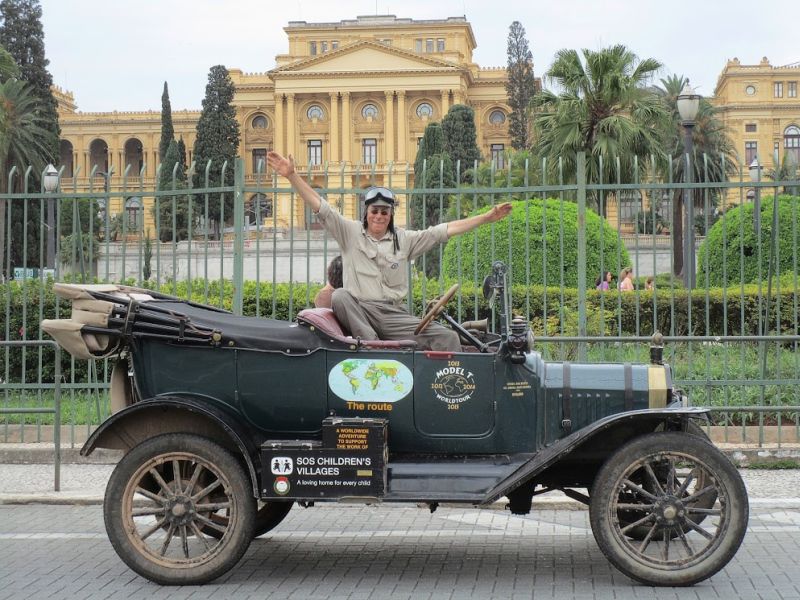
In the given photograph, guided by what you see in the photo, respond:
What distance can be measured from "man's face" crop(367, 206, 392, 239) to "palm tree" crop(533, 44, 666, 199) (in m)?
22.6

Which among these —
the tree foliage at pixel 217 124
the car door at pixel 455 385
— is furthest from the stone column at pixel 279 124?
the car door at pixel 455 385

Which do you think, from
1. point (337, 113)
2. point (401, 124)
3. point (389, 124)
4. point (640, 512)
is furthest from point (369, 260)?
point (337, 113)

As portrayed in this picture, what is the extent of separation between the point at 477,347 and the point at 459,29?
105636 millimetres

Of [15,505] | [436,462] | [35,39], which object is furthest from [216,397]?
[35,39]

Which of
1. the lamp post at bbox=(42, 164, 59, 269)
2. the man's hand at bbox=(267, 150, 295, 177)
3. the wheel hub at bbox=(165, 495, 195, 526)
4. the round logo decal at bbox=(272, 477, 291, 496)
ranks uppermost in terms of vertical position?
the lamp post at bbox=(42, 164, 59, 269)

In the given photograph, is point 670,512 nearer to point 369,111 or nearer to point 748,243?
point 748,243

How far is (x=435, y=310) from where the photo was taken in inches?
234

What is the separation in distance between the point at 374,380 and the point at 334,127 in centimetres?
9072

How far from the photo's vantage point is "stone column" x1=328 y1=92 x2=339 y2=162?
311 ft

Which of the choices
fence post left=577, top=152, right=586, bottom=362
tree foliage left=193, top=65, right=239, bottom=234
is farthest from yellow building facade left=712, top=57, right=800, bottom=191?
fence post left=577, top=152, right=586, bottom=362

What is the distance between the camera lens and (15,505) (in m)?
8.45

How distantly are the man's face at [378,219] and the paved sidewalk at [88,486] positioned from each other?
226 cm

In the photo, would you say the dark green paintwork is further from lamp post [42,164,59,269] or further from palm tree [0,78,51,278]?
palm tree [0,78,51,278]

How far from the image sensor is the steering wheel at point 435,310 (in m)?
5.82
